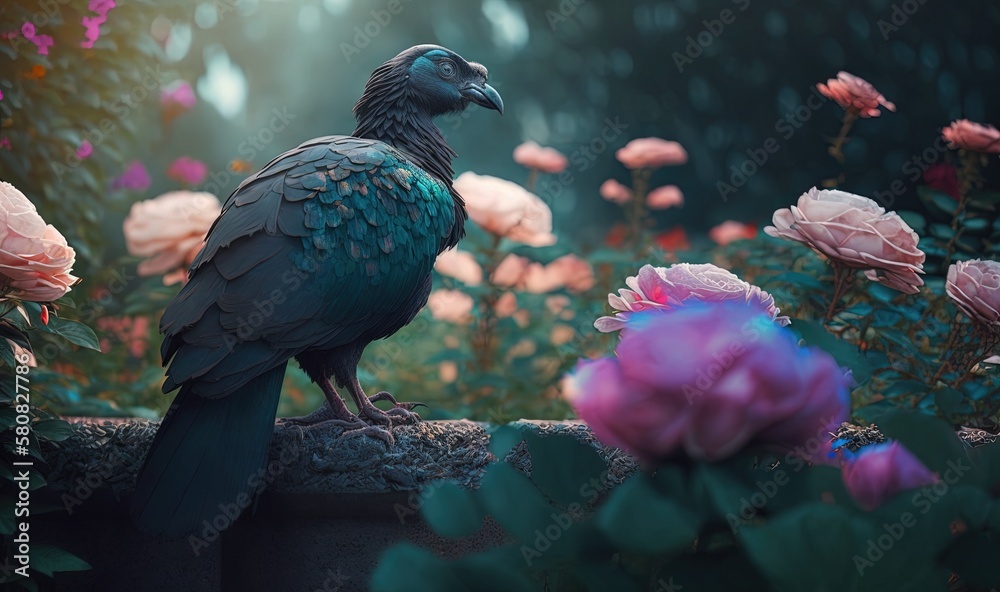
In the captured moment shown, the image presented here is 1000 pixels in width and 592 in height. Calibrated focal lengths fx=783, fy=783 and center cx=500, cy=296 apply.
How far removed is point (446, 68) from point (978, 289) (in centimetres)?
135

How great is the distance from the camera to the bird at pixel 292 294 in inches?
57.4

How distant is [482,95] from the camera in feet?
6.93

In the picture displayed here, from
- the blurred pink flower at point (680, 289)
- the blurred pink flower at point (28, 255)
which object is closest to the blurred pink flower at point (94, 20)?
the blurred pink flower at point (28, 255)

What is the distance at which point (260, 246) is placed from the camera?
1594 millimetres

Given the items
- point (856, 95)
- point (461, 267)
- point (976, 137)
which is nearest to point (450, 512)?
point (856, 95)

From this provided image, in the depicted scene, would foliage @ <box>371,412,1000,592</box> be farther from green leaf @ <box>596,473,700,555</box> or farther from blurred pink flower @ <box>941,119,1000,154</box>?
blurred pink flower @ <box>941,119,1000,154</box>

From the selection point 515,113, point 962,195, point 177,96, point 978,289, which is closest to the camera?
point 978,289

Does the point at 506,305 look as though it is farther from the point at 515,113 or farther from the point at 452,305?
the point at 515,113

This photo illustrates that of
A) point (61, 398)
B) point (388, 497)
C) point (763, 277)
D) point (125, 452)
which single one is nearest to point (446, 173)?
point (388, 497)

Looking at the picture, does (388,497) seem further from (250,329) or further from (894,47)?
(894,47)

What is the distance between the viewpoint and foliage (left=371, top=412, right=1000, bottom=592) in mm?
547

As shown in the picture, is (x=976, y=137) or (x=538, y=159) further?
(x=538, y=159)

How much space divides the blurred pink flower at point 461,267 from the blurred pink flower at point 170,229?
2.78 ft

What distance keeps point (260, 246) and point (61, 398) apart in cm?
124
